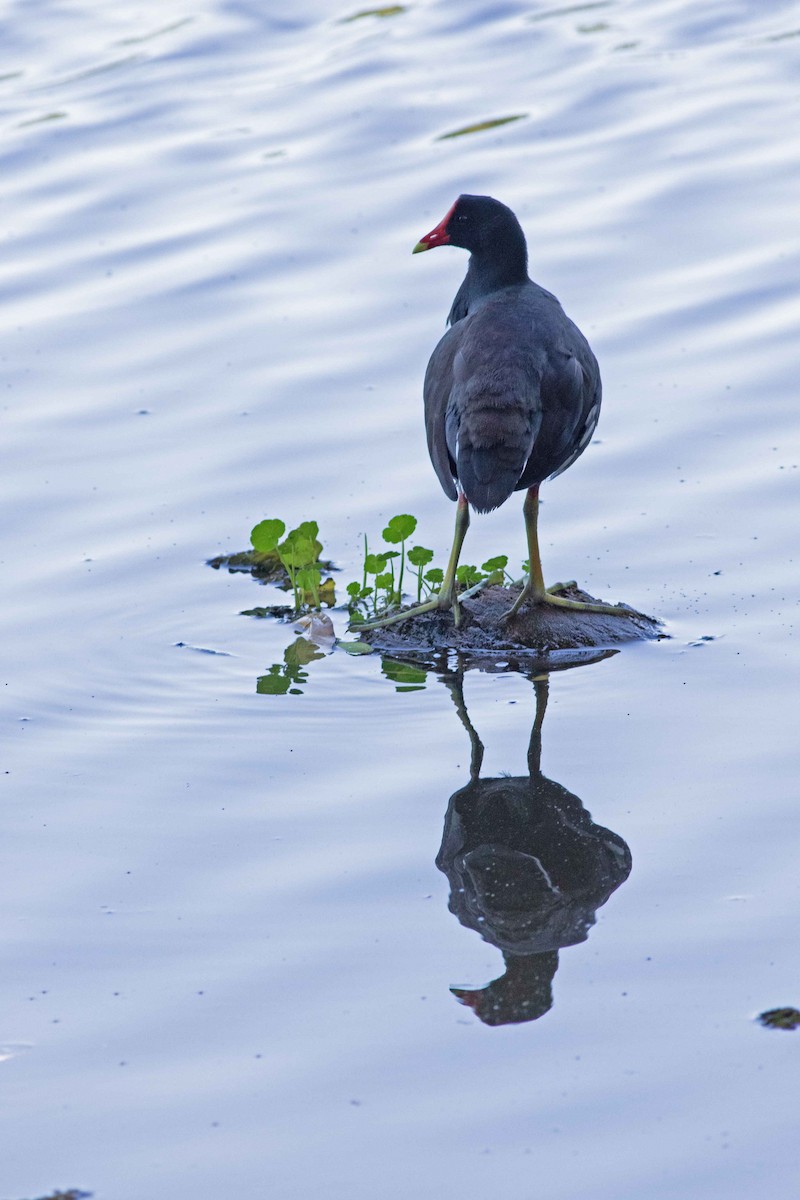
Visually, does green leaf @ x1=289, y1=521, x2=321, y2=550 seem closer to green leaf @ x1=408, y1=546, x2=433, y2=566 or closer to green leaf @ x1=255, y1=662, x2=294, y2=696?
green leaf @ x1=408, y1=546, x2=433, y2=566

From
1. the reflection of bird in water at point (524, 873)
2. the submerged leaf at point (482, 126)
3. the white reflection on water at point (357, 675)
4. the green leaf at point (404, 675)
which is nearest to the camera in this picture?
the white reflection on water at point (357, 675)

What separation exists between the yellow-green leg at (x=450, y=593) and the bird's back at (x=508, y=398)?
0.89ft

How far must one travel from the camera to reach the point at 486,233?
6.25 meters

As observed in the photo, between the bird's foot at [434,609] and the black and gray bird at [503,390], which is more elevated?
the black and gray bird at [503,390]

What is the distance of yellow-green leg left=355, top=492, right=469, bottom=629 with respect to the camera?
19.5ft

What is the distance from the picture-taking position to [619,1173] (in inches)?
130

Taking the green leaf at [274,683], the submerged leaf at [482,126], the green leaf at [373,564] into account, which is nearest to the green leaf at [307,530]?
the green leaf at [373,564]

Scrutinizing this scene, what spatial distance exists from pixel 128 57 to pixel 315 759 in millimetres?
11926

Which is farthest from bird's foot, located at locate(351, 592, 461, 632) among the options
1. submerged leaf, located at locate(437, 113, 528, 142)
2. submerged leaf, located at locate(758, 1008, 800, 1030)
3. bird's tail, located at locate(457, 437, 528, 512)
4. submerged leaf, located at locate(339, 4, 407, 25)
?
submerged leaf, located at locate(339, 4, 407, 25)

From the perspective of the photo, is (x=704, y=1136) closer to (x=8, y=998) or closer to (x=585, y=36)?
(x=8, y=998)

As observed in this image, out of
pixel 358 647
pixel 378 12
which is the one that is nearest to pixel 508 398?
pixel 358 647

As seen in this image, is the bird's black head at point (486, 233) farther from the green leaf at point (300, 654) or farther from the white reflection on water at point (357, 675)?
the green leaf at point (300, 654)

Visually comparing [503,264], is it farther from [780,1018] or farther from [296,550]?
[780,1018]

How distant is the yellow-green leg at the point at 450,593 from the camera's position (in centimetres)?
594
